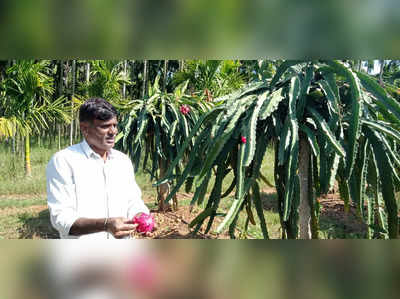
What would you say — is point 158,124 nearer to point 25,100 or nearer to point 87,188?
point 87,188

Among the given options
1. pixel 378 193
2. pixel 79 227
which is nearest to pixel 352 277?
pixel 79 227

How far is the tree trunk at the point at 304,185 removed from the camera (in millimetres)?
1011

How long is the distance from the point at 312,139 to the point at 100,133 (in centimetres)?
60

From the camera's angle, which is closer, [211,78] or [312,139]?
[312,139]

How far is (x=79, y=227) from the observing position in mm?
619

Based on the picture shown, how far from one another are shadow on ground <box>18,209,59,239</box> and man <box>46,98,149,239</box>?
217cm

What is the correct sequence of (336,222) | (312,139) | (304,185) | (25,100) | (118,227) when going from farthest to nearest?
(25,100)
(336,222)
(304,185)
(312,139)
(118,227)

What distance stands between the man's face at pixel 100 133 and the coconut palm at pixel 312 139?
298mm

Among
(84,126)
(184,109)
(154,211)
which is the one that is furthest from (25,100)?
(84,126)

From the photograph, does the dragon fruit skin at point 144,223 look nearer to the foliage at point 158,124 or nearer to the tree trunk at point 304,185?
the tree trunk at point 304,185

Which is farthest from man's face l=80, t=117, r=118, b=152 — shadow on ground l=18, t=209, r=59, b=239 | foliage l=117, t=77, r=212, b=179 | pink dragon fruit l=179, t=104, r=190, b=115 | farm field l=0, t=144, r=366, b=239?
shadow on ground l=18, t=209, r=59, b=239

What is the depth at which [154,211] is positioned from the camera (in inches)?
127

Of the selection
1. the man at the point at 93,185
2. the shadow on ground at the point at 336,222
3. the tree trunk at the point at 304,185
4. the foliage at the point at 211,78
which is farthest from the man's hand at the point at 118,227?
the foliage at the point at 211,78
